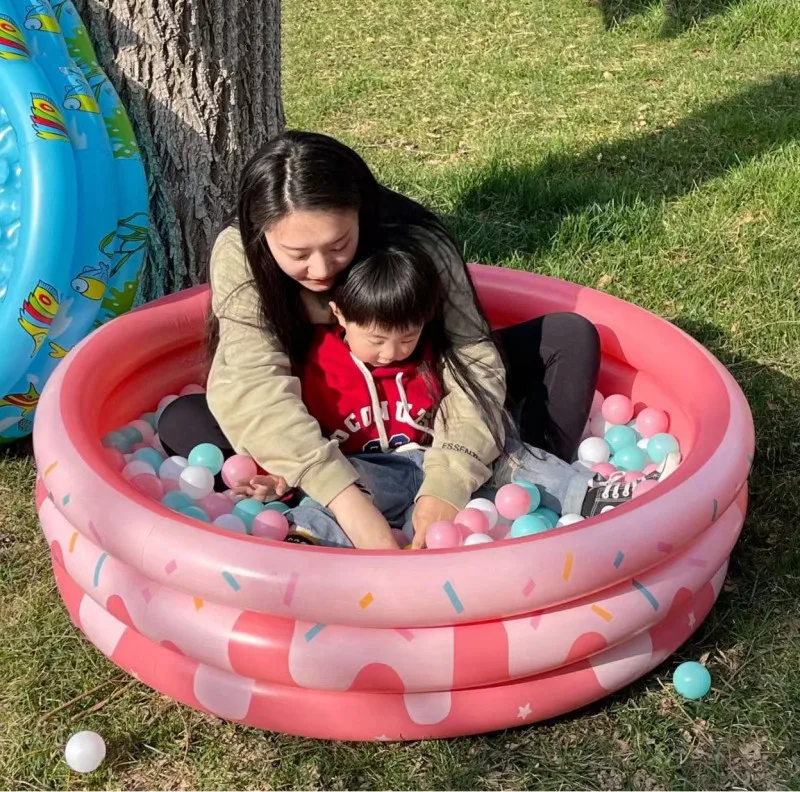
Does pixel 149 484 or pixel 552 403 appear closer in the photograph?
pixel 149 484

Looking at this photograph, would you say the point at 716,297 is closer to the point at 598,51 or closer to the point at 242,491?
the point at 242,491

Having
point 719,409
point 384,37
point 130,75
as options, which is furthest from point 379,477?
point 384,37

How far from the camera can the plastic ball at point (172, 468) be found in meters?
2.82

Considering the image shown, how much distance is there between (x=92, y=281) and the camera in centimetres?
312

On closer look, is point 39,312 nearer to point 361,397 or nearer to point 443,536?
point 361,397

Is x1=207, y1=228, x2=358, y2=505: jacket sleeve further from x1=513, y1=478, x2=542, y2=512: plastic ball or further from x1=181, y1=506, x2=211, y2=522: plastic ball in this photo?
x1=513, y1=478, x2=542, y2=512: plastic ball

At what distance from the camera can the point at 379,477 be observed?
268 centimetres

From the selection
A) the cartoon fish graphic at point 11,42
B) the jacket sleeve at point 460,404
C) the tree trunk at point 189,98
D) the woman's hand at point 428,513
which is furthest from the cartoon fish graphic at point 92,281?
the woman's hand at point 428,513

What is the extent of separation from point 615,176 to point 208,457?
2836 mm

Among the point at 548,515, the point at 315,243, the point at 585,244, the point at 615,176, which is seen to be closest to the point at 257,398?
the point at 315,243

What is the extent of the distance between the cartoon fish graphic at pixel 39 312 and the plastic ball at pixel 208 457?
618 millimetres

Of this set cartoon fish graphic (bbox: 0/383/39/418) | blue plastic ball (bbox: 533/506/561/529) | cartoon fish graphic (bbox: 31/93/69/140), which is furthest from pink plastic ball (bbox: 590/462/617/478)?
cartoon fish graphic (bbox: 31/93/69/140)

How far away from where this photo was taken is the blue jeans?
2.65 meters

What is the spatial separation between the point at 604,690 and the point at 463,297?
104 centimetres
